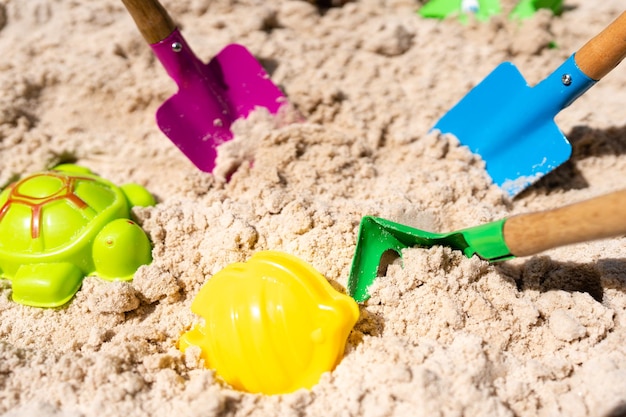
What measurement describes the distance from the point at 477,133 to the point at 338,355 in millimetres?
923

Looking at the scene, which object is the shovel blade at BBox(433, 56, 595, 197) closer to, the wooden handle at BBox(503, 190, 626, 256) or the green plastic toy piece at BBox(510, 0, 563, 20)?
the wooden handle at BBox(503, 190, 626, 256)

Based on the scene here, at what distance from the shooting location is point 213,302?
1.20 meters

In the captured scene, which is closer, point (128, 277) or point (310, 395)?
point (310, 395)

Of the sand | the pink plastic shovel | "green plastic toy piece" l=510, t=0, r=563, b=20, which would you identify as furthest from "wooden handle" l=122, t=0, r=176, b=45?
"green plastic toy piece" l=510, t=0, r=563, b=20

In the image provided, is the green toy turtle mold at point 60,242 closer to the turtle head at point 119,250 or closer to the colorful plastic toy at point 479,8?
the turtle head at point 119,250

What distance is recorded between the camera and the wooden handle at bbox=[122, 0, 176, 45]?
62.4 inches

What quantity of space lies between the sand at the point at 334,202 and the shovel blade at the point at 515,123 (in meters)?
0.08

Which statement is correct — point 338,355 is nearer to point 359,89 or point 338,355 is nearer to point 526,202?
point 526,202

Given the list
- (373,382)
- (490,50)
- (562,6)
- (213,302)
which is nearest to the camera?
(373,382)

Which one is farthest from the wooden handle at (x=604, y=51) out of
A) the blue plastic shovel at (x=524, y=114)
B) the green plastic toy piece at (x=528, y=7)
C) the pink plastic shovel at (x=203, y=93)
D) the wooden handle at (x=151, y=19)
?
the wooden handle at (x=151, y=19)

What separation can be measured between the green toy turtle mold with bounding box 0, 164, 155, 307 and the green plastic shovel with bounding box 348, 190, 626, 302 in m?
0.59

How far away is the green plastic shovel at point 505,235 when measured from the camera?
100cm

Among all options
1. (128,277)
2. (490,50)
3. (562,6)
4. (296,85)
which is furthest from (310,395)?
(562,6)

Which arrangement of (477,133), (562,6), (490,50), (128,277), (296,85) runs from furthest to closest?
(562,6) < (490,50) < (296,85) < (477,133) < (128,277)
